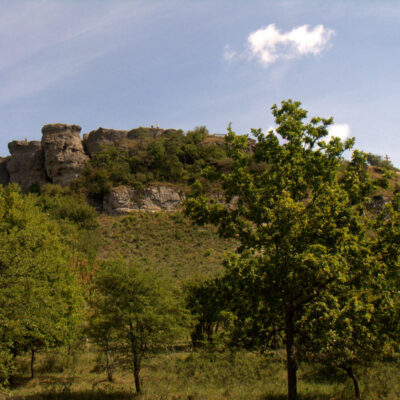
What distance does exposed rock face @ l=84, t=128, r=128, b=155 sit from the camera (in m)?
67.8

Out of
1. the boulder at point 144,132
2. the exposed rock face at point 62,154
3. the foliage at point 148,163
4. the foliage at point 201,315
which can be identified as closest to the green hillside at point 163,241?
the foliage at point 148,163

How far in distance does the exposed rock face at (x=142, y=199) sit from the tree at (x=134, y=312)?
135 ft

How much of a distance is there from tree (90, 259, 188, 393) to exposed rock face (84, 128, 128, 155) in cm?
5466

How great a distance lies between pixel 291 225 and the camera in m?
9.02

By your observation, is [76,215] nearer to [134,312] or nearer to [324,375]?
[134,312]

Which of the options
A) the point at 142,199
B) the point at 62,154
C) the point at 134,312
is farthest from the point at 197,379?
the point at 62,154

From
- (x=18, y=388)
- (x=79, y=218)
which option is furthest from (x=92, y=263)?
(x=18, y=388)

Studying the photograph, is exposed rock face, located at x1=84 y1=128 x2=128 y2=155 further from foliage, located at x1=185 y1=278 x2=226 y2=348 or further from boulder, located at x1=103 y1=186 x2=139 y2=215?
foliage, located at x1=185 y1=278 x2=226 y2=348

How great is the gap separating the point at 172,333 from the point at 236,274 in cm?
787

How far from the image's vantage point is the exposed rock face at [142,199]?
57250 mm

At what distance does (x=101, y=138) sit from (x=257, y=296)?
64.0m

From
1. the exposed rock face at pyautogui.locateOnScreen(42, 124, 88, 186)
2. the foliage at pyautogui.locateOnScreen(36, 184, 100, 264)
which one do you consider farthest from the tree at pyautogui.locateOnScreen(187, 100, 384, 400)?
the exposed rock face at pyautogui.locateOnScreen(42, 124, 88, 186)

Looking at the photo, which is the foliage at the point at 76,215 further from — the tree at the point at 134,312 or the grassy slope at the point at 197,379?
the tree at the point at 134,312

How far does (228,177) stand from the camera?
11320mm
